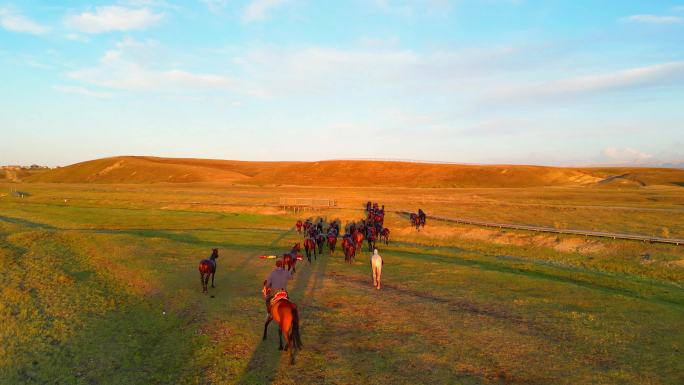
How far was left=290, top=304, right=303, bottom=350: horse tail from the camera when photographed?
10.0 m

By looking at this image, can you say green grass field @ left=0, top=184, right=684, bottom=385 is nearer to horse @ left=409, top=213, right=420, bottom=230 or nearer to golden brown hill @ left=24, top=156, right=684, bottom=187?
horse @ left=409, top=213, right=420, bottom=230

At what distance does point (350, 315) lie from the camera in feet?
43.5

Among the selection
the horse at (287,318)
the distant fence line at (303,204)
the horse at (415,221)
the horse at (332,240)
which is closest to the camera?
the horse at (287,318)

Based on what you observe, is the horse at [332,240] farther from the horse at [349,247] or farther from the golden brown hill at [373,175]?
the golden brown hill at [373,175]

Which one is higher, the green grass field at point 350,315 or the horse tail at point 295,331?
the horse tail at point 295,331

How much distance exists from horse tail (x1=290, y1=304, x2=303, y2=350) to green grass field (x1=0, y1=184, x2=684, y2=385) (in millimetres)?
404

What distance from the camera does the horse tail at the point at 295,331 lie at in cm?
1002

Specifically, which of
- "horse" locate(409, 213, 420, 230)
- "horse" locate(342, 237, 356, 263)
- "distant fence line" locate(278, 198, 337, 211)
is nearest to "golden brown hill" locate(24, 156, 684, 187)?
"distant fence line" locate(278, 198, 337, 211)

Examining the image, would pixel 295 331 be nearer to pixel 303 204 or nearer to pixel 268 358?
pixel 268 358

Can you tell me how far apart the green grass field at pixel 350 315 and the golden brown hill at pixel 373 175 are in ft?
260

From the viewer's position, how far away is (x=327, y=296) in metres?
15.5

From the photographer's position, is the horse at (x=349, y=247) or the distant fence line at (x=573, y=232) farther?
the distant fence line at (x=573, y=232)

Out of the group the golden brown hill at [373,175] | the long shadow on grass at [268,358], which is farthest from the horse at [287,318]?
the golden brown hill at [373,175]

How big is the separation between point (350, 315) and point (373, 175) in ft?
347
